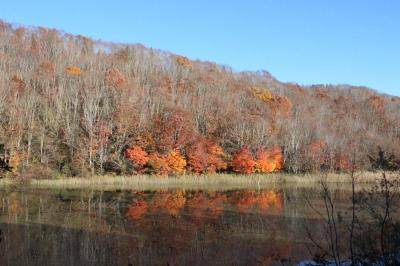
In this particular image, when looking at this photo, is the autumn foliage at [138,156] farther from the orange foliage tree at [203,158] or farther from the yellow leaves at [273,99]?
the yellow leaves at [273,99]

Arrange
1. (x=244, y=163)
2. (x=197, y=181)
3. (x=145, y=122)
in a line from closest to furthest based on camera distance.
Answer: (x=197, y=181) < (x=244, y=163) < (x=145, y=122)

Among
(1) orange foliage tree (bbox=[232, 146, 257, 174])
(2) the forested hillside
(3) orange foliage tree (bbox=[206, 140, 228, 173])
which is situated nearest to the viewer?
(2) the forested hillside

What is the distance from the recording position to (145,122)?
52.2 m

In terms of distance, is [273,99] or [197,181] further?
[273,99]

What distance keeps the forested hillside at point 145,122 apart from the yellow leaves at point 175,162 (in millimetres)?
104

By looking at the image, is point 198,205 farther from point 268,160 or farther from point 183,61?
point 183,61

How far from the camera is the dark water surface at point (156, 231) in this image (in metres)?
12.8

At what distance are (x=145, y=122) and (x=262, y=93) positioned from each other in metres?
36.1

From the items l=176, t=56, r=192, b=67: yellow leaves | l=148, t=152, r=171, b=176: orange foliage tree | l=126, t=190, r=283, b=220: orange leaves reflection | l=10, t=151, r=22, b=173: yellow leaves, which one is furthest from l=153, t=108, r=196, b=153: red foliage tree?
l=176, t=56, r=192, b=67: yellow leaves

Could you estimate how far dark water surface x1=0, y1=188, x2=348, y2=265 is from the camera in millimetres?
12820

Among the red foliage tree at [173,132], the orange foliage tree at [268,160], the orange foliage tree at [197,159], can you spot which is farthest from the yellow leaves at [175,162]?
the orange foliage tree at [268,160]

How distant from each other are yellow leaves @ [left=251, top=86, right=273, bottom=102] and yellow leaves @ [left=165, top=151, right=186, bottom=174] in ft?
116

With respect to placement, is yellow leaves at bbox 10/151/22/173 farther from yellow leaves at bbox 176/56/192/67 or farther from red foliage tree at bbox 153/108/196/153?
yellow leaves at bbox 176/56/192/67

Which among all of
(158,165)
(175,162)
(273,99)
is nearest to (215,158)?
(175,162)
